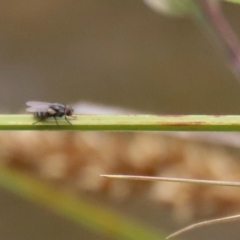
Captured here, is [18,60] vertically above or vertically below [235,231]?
above

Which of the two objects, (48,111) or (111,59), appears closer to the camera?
(48,111)

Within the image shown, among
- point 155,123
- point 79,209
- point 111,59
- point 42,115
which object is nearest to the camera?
point 155,123

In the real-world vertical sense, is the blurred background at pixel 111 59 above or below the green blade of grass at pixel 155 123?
above

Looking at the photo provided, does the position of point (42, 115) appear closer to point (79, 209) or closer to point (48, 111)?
point (48, 111)

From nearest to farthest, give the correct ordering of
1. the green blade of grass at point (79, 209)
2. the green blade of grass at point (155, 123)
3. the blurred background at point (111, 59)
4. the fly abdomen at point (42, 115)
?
1. the green blade of grass at point (155, 123)
2. the fly abdomen at point (42, 115)
3. the green blade of grass at point (79, 209)
4. the blurred background at point (111, 59)

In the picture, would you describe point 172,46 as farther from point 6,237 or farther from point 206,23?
point 206,23

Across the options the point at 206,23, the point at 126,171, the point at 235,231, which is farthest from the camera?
the point at 235,231

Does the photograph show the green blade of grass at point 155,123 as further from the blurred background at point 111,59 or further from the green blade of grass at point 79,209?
the blurred background at point 111,59

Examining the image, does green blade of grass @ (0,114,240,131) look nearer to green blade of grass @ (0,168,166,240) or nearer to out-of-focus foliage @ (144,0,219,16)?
out-of-focus foliage @ (144,0,219,16)

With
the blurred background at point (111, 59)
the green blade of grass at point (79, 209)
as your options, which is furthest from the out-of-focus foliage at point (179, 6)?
the blurred background at point (111, 59)

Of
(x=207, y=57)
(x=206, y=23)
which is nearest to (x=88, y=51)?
(x=207, y=57)

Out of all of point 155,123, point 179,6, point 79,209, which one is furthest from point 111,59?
point 155,123
